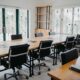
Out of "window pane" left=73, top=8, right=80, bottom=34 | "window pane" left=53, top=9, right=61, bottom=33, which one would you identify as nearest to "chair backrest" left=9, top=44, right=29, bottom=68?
"window pane" left=73, top=8, right=80, bottom=34

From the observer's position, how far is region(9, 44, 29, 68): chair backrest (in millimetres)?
2850

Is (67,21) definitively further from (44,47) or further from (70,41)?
(44,47)

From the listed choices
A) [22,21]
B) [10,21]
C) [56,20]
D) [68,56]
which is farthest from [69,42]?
[22,21]

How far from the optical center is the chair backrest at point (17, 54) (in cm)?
285

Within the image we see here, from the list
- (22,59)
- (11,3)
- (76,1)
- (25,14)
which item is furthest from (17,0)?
(22,59)

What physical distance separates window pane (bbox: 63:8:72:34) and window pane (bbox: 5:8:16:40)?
8.51 ft

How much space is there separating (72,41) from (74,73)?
125 inches

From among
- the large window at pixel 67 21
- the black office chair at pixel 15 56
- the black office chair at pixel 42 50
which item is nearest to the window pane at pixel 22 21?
the large window at pixel 67 21

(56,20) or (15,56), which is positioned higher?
(56,20)

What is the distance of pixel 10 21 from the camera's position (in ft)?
22.9

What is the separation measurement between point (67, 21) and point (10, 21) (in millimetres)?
2887

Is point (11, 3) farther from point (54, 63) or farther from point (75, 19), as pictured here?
point (54, 63)

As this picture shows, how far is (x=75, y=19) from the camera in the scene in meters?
6.62

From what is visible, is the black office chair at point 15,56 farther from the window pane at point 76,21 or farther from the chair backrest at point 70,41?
the window pane at point 76,21
